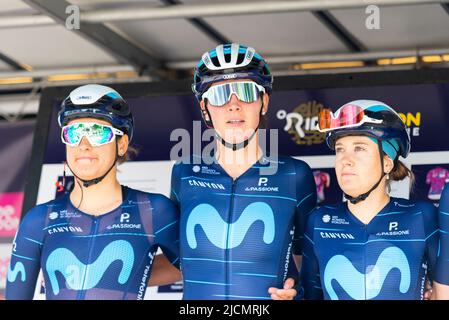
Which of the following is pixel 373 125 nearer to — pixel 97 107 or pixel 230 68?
pixel 230 68

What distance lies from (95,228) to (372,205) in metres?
1.29

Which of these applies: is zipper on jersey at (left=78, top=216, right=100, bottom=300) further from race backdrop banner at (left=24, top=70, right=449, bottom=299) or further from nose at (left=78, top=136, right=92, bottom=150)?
race backdrop banner at (left=24, top=70, right=449, bottom=299)

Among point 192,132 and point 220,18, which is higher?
point 220,18

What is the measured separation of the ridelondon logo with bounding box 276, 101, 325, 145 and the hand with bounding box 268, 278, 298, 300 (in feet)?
4.87

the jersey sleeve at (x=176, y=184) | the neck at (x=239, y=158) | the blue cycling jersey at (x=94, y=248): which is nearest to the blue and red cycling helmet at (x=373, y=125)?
the neck at (x=239, y=158)

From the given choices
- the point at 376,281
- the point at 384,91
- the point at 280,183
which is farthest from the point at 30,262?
the point at 384,91

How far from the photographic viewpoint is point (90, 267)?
5.60 meters

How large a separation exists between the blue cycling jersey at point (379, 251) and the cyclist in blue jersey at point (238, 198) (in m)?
0.18

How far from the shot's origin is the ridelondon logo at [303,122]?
6734 millimetres

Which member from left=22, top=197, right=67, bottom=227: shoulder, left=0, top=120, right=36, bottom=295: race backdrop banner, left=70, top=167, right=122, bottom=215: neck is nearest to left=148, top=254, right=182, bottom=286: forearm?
left=70, top=167, right=122, bottom=215: neck

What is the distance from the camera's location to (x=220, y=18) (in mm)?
6773

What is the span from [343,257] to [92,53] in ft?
8.66
